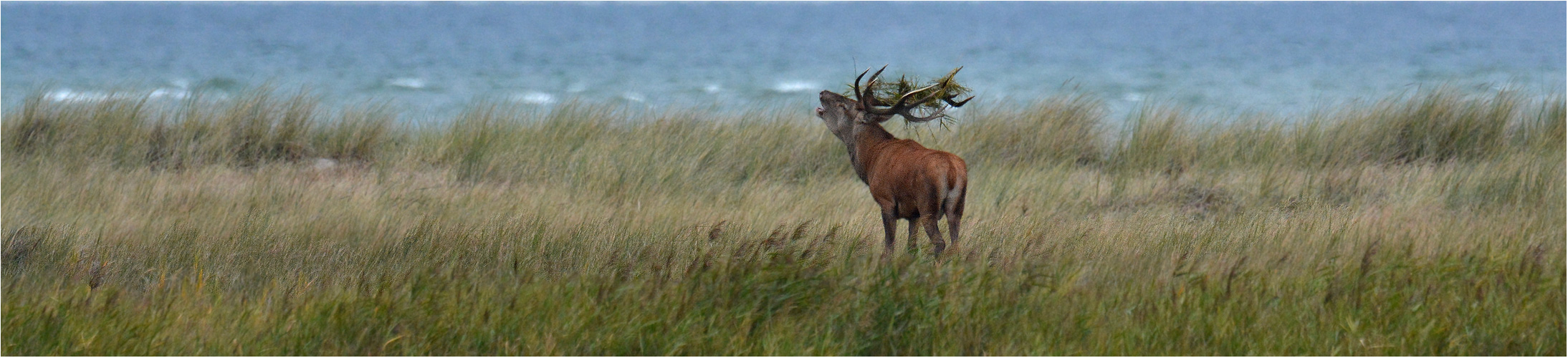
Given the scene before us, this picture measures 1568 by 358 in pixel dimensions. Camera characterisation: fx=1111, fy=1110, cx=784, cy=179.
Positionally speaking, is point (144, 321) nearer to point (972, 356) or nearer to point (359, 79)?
point (972, 356)

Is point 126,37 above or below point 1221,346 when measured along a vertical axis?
below

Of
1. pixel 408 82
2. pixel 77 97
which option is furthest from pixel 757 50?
pixel 77 97

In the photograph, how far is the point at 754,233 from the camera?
5.75 m

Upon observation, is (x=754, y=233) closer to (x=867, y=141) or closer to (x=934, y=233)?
(x=867, y=141)

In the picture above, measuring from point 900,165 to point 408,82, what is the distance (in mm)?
21157

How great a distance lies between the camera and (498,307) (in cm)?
392

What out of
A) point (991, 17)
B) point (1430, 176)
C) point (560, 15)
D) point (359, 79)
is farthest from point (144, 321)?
point (560, 15)

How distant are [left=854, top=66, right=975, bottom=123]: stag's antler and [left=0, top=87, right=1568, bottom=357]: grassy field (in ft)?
2.12

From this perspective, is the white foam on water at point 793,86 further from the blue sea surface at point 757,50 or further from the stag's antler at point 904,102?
the stag's antler at point 904,102

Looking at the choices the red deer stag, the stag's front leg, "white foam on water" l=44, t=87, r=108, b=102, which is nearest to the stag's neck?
the red deer stag

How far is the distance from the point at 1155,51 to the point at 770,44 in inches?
489

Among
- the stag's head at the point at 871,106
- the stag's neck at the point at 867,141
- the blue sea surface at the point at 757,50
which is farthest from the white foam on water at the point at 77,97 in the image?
the stag's neck at the point at 867,141

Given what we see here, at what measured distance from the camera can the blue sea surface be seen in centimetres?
1947

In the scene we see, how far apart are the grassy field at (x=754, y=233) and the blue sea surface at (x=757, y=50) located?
0.92 metres
